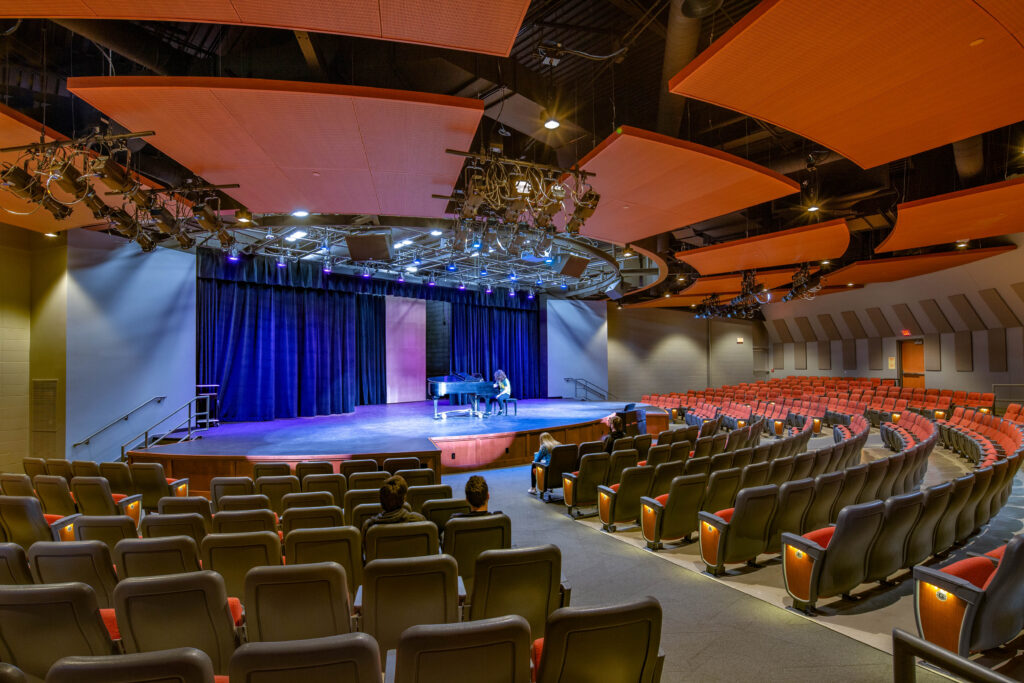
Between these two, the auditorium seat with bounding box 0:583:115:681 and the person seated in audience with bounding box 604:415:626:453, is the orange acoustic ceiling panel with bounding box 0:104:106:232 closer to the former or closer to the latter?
the auditorium seat with bounding box 0:583:115:681

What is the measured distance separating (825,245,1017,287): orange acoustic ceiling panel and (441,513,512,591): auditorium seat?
48.2ft

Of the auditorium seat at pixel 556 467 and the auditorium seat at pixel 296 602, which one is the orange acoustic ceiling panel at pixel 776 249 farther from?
the auditorium seat at pixel 296 602

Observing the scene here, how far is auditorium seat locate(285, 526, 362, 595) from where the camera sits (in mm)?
2818

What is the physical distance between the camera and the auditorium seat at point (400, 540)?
2.94 metres

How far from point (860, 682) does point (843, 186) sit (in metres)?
11.4

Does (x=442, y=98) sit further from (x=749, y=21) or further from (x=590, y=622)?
(x=590, y=622)

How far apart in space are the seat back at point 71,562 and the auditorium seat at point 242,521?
37.3 inches

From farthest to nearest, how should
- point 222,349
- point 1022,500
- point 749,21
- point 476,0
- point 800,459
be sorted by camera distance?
point 222,349 → point 1022,500 → point 800,459 → point 749,21 → point 476,0

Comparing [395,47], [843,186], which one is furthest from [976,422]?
[395,47]

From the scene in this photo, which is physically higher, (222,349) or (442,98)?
(442,98)

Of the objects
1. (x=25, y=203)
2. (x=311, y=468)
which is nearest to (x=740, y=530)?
(x=311, y=468)

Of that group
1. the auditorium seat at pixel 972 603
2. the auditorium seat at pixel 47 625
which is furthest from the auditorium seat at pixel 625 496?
the auditorium seat at pixel 47 625

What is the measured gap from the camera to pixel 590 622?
5.49 ft

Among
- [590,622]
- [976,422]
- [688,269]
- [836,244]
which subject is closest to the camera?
[590,622]
